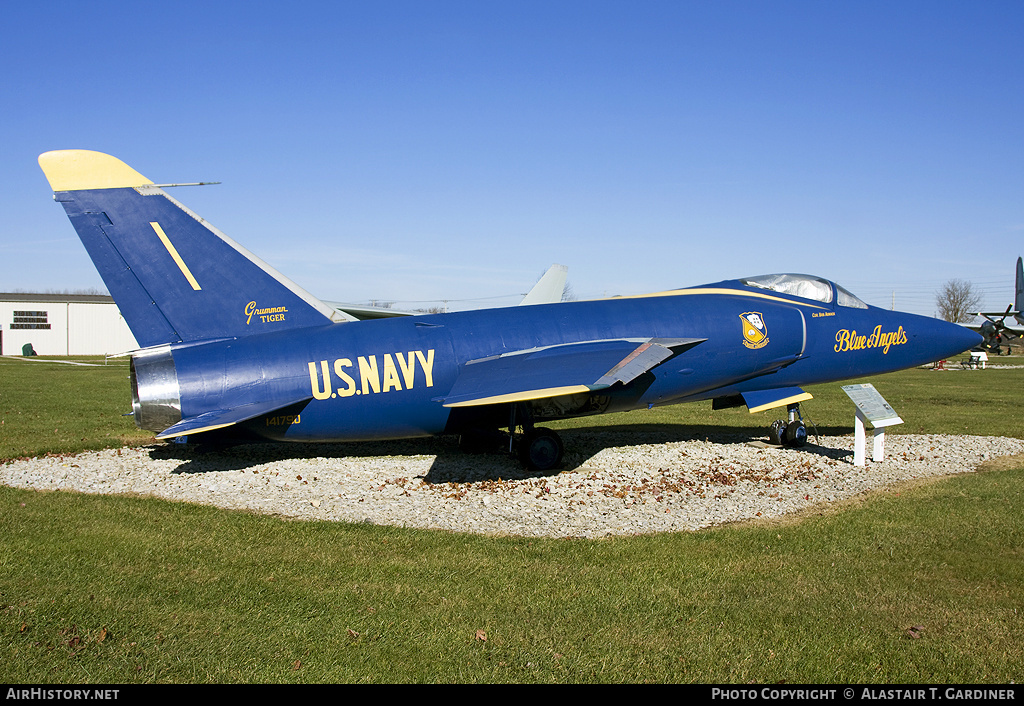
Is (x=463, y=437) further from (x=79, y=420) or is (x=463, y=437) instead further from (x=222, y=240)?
(x=79, y=420)

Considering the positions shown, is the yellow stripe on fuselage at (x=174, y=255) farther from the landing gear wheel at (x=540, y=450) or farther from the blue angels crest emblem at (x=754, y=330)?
the blue angels crest emblem at (x=754, y=330)

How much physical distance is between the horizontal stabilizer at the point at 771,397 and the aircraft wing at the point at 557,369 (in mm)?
1815

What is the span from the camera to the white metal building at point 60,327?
5719 centimetres

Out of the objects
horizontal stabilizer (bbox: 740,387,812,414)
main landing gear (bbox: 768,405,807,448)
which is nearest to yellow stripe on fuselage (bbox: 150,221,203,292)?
horizontal stabilizer (bbox: 740,387,812,414)

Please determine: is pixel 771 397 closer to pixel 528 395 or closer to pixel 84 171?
pixel 528 395

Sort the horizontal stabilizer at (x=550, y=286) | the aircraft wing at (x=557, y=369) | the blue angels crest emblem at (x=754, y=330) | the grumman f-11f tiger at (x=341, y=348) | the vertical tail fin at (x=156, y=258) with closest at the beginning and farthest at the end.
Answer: the aircraft wing at (x=557, y=369) → the grumman f-11f tiger at (x=341, y=348) → the vertical tail fin at (x=156, y=258) → the blue angels crest emblem at (x=754, y=330) → the horizontal stabilizer at (x=550, y=286)

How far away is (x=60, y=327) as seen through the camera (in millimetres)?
58031

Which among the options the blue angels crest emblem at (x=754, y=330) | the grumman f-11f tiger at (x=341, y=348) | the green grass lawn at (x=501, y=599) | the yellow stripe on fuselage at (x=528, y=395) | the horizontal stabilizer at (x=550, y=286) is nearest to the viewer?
the green grass lawn at (x=501, y=599)

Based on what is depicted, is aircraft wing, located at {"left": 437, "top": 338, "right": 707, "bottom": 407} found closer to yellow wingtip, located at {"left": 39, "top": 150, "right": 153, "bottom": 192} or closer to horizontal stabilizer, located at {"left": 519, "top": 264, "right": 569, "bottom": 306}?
yellow wingtip, located at {"left": 39, "top": 150, "right": 153, "bottom": 192}

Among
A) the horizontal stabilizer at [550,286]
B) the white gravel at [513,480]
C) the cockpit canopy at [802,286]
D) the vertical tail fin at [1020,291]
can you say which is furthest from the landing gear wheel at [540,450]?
the vertical tail fin at [1020,291]

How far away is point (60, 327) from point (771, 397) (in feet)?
201

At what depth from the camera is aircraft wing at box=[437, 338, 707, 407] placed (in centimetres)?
888

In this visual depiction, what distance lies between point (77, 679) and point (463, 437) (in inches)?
334
